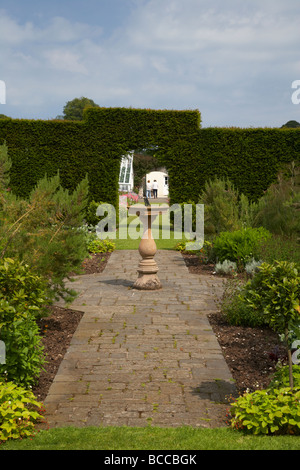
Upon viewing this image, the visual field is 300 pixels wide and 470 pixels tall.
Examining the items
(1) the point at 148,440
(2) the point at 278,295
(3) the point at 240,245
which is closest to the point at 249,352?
(2) the point at 278,295

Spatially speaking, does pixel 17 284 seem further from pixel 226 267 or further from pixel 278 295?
pixel 226 267

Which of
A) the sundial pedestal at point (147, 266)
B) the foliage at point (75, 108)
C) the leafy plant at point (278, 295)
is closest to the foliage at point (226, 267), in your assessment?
the sundial pedestal at point (147, 266)

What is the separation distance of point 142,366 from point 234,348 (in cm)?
120

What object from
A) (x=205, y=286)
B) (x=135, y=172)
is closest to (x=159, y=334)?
(x=205, y=286)

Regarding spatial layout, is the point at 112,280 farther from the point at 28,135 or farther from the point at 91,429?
the point at 28,135

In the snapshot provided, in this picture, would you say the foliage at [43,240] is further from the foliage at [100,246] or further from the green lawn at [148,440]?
the foliage at [100,246]

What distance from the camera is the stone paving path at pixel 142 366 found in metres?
3.96

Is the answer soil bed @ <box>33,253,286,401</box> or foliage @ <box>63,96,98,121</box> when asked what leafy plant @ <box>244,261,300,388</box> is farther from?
foliage @ <box>63,96,98,121</box>

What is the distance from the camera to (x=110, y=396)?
4262 millimetres

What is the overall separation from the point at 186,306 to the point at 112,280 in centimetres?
233

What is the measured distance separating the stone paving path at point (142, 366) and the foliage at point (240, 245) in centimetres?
182

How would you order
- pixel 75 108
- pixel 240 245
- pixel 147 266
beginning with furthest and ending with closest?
pixel 75 108, pixel 240 245, pixel 147 266

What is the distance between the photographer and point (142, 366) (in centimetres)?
495

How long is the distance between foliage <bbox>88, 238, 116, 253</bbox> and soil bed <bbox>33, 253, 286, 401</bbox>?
5350 mm
